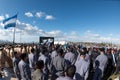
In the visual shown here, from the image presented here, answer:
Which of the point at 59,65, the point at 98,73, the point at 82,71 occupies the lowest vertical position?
the point at 98,73

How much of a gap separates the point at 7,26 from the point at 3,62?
1410cm

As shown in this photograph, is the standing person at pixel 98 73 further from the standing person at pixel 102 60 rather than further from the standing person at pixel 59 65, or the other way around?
the standing person at pixel 59 65

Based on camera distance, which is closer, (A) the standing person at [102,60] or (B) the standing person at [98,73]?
(A) the standing person at [102,60]

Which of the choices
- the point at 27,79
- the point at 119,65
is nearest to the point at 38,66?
the point at 27,79

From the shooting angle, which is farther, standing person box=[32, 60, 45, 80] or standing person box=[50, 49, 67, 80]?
standing person box=[50, 49, 67, 80]

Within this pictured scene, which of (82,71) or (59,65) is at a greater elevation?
(59,65)

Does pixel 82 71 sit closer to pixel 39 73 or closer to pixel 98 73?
pixel 39 73

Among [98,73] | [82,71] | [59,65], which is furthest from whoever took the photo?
[98,73]

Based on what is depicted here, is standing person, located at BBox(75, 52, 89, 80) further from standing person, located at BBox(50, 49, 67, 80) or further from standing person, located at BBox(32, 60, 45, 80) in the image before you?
standing person, located at BBox(32, 60, 45, 80)

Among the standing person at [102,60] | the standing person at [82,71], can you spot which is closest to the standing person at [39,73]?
the standing person at [82,71]

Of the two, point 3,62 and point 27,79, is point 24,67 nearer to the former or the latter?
point 27,79

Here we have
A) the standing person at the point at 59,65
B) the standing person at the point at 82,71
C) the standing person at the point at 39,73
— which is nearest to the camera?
the standing person at the point at 39,73

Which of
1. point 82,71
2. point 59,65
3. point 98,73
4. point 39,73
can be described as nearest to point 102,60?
point 98,73

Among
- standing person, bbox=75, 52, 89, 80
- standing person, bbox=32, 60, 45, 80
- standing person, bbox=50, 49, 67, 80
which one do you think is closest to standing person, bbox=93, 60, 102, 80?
standing person, bbox=50, 49, 67, 80
